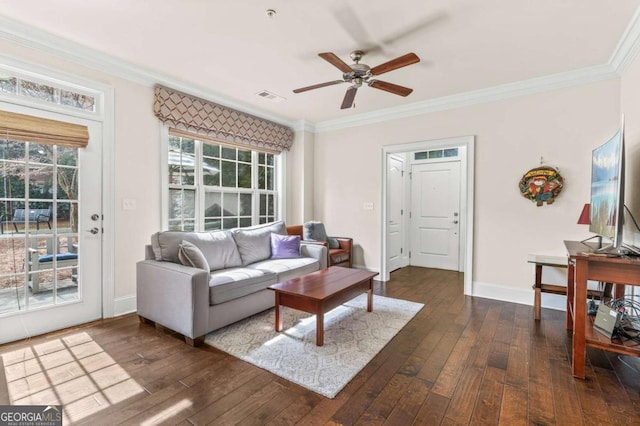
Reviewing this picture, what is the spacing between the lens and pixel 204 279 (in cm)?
252

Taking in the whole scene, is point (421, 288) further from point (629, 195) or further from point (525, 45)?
point (525, 45)

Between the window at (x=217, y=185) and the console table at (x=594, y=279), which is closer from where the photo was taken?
the console table at (x=594, y=279)

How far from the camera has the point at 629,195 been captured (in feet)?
8.86

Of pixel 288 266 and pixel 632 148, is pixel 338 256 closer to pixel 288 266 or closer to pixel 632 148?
pixel 288 266

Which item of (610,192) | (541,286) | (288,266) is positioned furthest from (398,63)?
A: (541,286)

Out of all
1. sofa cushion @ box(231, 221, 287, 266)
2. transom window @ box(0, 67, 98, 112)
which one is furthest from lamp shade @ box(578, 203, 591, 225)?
transom window @ box(0, 67, 98, 112)

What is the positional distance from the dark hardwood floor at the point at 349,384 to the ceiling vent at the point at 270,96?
9.73ft

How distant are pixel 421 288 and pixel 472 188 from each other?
1.52 metres

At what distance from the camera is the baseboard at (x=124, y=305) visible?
315 cm

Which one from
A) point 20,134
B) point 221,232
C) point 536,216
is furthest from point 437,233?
point 20,134

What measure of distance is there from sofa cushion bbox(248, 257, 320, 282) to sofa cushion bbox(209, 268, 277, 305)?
128 mm

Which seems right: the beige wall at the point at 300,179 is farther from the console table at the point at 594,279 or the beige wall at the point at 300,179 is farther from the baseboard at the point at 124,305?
the console table at the point at 594,279

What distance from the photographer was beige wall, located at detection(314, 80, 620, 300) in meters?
3.27

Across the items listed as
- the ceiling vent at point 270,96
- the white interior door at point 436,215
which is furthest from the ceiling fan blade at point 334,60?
the white interior door at point 436,215
